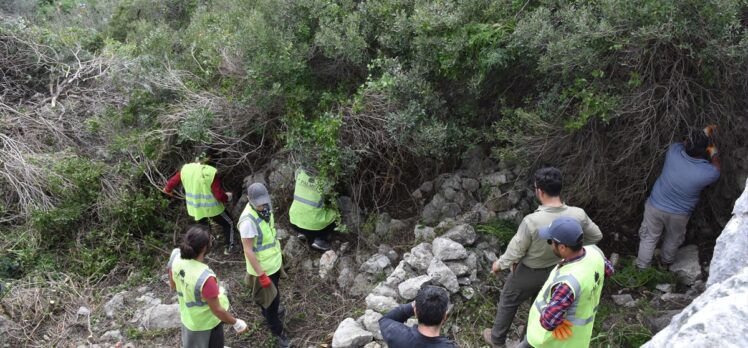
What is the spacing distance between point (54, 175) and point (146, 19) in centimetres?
505

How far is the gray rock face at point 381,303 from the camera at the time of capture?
175 inches

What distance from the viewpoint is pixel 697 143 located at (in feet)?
14.7

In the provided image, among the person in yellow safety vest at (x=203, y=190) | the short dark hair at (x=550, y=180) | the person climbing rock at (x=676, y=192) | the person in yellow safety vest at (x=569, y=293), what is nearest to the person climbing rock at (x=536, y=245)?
the short dark hair at (x=550, y=180)

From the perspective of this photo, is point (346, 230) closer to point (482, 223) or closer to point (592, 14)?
point (482, 223)

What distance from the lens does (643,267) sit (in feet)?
16.3

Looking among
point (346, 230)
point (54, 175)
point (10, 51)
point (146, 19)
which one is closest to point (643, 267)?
point (346, 230)

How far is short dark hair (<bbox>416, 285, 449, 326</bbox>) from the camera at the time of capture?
280 cm

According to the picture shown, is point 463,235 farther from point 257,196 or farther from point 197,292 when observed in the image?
point 197,292

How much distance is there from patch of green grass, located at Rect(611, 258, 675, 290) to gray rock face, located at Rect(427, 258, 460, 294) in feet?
5.00

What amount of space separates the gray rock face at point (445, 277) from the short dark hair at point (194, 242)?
1821 mm

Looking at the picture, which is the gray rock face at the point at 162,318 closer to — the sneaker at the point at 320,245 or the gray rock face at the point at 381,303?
the sneaker at the point at 320,245

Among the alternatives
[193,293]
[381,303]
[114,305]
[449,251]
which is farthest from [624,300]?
[114,305]

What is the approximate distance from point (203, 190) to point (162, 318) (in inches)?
51.5

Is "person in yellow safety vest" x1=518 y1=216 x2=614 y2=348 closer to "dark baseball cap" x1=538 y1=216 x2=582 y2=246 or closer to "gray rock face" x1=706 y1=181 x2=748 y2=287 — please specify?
"dark baseball cap" x1=538 y1=216 x2=582 y2=246
